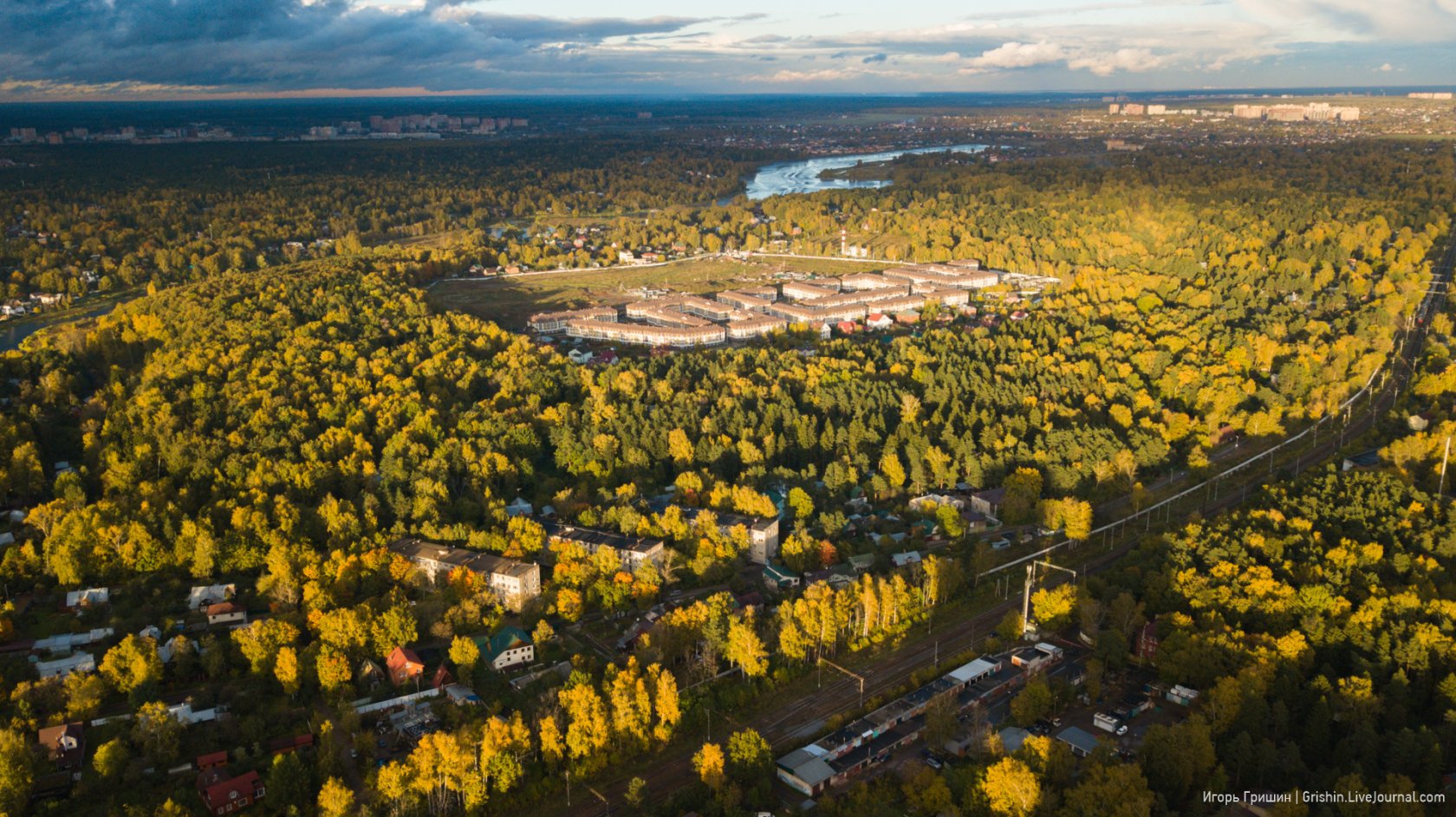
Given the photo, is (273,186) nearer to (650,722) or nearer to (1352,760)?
(650,722)

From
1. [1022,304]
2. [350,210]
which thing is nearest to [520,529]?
[1022,304]

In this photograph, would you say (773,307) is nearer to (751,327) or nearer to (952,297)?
(751,327)

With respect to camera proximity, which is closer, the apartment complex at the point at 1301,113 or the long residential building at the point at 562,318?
the long residential building at the point at 562,318

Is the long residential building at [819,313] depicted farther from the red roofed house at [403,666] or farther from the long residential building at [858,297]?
the red roofed house at [403,666]

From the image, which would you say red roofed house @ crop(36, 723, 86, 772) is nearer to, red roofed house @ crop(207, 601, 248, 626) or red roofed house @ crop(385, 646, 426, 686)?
red roofed house @ crop(207, 601, 248, 626)

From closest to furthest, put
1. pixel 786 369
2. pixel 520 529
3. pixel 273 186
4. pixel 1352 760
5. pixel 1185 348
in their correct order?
pixel 1352 760, pixel 520 529, pixel 786 369, pixel 1185 348, pixel 273 186

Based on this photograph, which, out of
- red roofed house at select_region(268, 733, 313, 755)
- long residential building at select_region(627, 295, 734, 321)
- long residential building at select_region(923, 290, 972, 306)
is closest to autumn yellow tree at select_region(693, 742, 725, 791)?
red roofed house at select_region(268, 733, 313, 755)

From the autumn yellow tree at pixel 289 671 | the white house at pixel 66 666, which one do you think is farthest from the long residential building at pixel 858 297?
the white house at pixel 66 666
